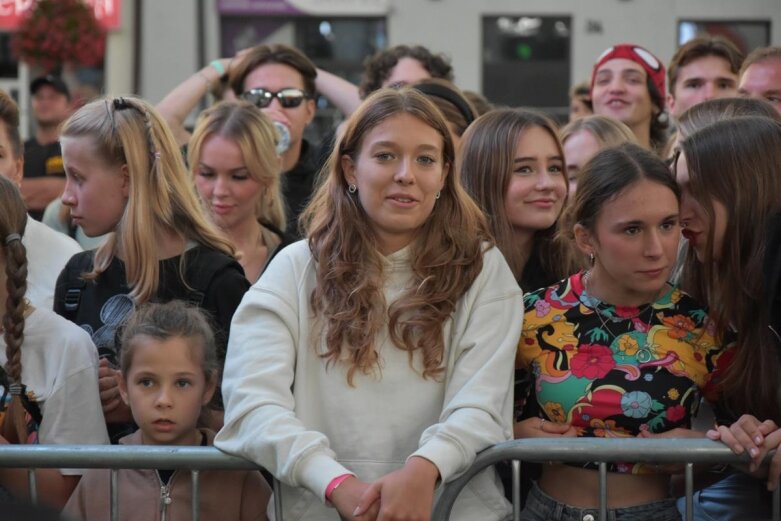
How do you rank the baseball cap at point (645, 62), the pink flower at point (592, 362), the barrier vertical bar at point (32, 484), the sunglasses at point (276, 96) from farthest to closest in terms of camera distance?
1. the baseball cap at point (645, 62)
2. the sunglasses at point (276, 96)
3. the pink flower at point (592, 362)
4. the barrier vertical bar at point (32, 484)

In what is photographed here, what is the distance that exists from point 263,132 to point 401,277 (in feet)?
5.77

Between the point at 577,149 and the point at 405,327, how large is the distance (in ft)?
6.30

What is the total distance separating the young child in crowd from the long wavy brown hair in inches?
52.2

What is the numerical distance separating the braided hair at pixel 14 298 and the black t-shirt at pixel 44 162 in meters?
3.22

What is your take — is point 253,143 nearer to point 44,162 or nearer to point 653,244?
point 653,244

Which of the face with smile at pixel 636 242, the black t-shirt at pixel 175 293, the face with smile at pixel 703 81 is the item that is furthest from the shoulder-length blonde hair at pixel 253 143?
the face with smile at pixel 703 81

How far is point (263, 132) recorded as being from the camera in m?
4.94

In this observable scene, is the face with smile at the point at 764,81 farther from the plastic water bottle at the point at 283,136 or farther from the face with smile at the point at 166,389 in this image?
the face with smile at the point at 166,389

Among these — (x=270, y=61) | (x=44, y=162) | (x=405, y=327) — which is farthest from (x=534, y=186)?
(x=44, y=162)

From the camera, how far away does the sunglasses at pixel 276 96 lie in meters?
5.75

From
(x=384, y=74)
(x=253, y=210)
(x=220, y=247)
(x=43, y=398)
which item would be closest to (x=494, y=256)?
(x=220, y=247)

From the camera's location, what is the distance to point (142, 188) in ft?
12.8

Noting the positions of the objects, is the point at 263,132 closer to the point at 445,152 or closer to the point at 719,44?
the point at 445,152

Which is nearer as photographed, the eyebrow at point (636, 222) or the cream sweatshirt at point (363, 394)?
the cream sweatshirt at point (363, 394)
